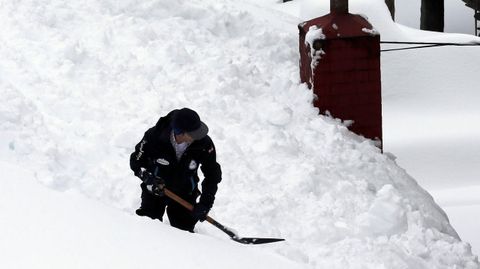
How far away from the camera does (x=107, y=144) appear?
6.14m

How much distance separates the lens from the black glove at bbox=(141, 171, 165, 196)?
178 inches

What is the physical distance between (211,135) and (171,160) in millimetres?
1890

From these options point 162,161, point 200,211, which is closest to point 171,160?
point 162,161

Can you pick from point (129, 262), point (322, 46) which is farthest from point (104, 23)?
point (129, 262)

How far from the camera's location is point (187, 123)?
4.23 metres

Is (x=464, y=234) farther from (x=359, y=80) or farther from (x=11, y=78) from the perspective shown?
(x=11, y=78)

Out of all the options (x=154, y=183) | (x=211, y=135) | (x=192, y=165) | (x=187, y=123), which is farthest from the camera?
(x=211, y=135)

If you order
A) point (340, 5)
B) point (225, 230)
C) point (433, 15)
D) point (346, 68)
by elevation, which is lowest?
point (433, 15)

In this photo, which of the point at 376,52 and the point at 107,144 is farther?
the point at 376,52

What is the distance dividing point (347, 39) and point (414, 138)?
2556mm

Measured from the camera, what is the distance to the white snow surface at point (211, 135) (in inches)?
148

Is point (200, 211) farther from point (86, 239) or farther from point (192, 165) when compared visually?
point (86, 239)

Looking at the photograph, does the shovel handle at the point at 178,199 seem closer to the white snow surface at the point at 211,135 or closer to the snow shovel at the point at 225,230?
the snow shovel at the point at 225,230

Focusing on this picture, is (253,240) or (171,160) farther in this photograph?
(253,240)
